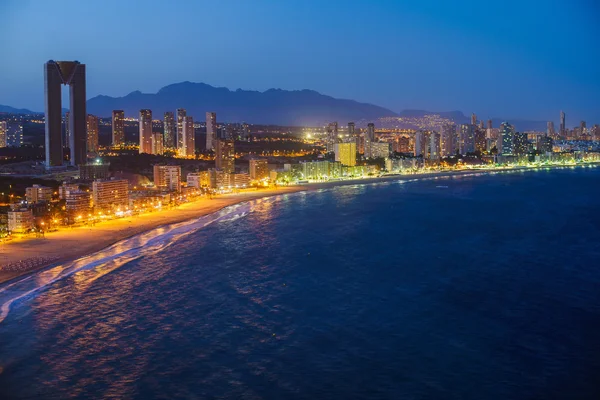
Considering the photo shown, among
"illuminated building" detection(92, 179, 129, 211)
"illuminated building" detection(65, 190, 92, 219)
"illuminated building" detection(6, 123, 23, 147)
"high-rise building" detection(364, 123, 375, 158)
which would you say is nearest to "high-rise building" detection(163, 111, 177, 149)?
"illuminated building" detection(6, 123, 23, 147)

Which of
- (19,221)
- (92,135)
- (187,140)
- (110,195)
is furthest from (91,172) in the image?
(187,140)

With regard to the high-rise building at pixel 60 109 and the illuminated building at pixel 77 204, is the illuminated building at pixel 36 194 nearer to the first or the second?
the illuminated building at pixel 77 204

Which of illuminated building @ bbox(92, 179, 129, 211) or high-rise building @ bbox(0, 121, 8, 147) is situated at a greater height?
high-rise building @ bbox(0, 121, 8, 147)

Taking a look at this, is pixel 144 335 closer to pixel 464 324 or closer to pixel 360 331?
pixel 360 331

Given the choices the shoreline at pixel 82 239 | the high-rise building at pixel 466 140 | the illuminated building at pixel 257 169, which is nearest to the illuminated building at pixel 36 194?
the shoreline at pixel 82 239

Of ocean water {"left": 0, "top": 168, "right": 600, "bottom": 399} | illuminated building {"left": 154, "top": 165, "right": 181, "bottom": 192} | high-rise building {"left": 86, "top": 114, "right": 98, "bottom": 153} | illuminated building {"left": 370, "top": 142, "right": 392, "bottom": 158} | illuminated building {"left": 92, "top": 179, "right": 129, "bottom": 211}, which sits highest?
high-rise building {"left": 86, "top": 114, "right": 98, "bottom": 153}

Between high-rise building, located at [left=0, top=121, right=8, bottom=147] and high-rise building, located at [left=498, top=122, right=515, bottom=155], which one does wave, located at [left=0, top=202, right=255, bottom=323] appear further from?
high-rise building, located at [left=498, top=122, right=515, bottom=155]

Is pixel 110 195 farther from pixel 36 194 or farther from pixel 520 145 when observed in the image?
pixel 520 145

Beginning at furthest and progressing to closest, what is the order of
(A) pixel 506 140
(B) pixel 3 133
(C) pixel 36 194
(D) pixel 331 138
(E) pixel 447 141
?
1. (A) pixel 506 140
2. (E) pixel 447 141
3. (D) pixel 331 138
4. (B) pixel 3 133
5. (C) pixel 36 194
